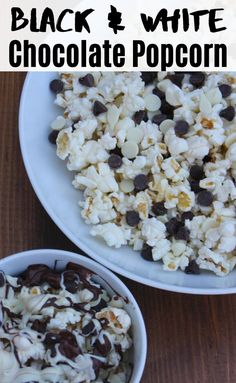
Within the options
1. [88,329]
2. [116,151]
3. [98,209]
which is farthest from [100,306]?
[116,151]

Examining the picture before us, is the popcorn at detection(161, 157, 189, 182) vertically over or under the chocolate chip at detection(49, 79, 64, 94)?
under

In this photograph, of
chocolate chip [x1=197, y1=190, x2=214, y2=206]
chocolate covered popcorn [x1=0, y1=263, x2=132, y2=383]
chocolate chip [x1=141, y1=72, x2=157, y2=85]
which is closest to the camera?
chocolate covered popcorn [x1=0, y1=263, x2=132, y2=383]

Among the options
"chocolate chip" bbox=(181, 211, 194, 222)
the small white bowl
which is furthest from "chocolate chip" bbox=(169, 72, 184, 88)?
the small white bowl

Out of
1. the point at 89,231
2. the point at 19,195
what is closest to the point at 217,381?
the point at 89,231

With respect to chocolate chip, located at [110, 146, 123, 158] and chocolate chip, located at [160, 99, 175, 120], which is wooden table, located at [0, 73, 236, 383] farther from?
chocolate chip, located at [160, 99, 175, 120]

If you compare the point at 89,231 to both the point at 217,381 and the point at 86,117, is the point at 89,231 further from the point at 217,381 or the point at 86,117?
the point at 217,381

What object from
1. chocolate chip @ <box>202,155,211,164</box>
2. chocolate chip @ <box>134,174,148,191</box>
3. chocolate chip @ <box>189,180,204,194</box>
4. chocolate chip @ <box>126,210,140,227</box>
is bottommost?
chocolate chip @ <box>126,210,140,227</box>

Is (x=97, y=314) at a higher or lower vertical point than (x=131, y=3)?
lower

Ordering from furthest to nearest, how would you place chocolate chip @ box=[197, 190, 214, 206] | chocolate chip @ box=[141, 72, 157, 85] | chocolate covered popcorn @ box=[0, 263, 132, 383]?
chocolate chip @ box=[141, 72, 157, 85] → chocolate chip @ box=[197, 190, 214, 206] → chocolate covered popcorn @ box=[0, 263, 132, 383]
